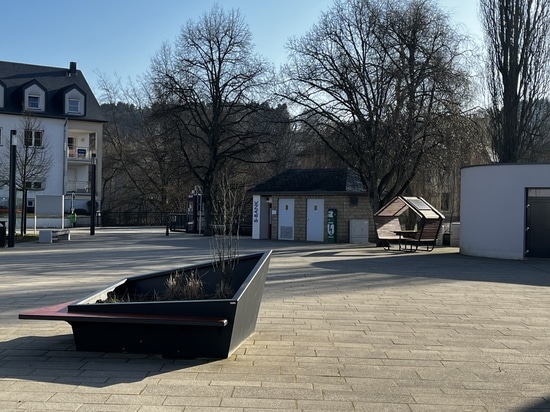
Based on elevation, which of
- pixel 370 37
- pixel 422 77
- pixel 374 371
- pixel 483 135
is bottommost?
pixel 374 371

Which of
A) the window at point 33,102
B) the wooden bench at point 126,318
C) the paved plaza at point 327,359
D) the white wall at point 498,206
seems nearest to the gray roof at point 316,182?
the white wall at point 498,206

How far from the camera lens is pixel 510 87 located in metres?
32.0

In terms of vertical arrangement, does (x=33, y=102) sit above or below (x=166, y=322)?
above

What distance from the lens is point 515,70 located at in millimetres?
32031

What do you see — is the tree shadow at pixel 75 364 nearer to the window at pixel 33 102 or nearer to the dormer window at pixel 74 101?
the window at pixel 33 102

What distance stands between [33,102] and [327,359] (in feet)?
156

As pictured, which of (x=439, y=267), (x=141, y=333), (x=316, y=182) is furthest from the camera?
(x=316, y=182)

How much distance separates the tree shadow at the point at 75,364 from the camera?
18.6ft

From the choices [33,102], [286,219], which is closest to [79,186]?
[33,102]

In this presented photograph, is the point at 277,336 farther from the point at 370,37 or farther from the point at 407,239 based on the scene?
the point at 370,37

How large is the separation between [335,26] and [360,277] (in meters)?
16.4

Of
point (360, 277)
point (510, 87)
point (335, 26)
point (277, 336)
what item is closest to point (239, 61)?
point (335, 26)

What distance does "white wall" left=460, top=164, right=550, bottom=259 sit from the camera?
20953 mm

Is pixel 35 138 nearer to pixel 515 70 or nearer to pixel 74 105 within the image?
pixel 74 105
